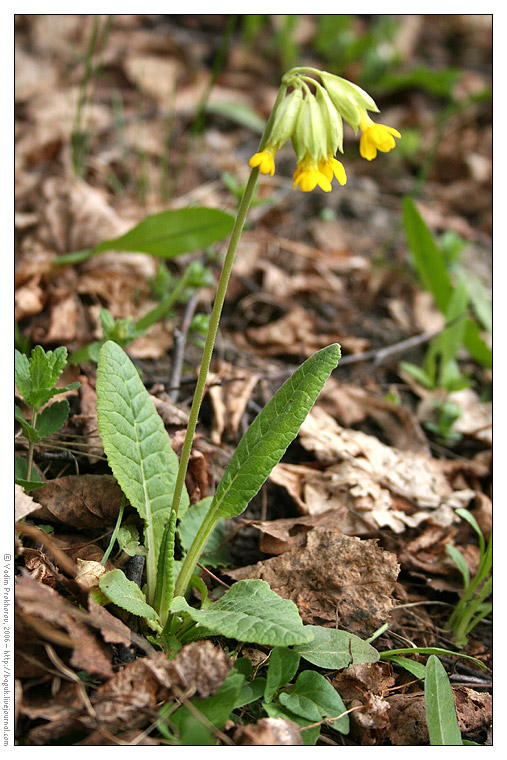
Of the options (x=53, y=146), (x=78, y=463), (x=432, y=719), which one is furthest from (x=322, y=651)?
(x=53, y=146)

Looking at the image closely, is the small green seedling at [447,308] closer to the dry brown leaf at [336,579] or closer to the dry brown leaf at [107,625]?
the dry brown leaf at [336,579]

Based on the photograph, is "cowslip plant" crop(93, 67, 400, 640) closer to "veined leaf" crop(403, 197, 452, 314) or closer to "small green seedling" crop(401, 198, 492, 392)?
"small green seedling" crop(401, 198, 492, 392)

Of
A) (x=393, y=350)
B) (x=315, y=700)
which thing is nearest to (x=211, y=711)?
(x=315, y=700)

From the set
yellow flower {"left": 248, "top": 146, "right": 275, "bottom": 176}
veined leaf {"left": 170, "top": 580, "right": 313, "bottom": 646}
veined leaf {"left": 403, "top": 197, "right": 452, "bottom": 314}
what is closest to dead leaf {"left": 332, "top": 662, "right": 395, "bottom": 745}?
veined leaf {"left": 170, "top": 580, "right": 313, "bottom": 646}

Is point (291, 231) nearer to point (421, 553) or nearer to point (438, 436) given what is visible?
point (438, 436)

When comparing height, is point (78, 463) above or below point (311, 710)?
above

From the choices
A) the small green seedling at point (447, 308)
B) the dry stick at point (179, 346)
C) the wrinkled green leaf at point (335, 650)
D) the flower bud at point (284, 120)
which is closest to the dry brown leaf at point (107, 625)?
the wrinkled green leaf at point (335, 650)
